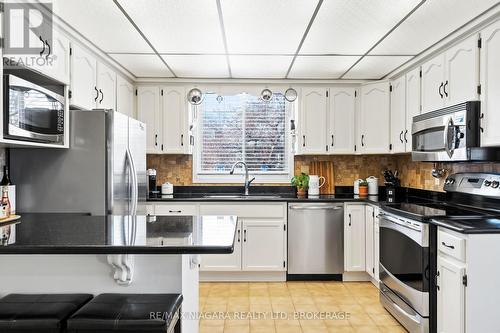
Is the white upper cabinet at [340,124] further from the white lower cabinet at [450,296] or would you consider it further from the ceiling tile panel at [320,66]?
the white lower cabinet at [450,296]

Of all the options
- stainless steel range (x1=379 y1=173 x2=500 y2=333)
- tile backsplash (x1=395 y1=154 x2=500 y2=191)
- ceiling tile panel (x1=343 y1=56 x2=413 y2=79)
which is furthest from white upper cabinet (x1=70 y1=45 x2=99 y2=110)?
tile backsplash (x1=395 y1=154 x2=500 y2=191)

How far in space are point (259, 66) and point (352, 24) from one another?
128 centimetres

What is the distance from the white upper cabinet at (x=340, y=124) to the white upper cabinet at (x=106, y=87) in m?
2.33

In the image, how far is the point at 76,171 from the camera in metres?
2.75

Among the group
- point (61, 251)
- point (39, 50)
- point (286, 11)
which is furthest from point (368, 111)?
point (61, 251)

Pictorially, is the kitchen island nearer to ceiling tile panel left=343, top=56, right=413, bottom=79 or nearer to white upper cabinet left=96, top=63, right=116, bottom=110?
white upper cabinet left=96, top=63, right=116, bottom=110

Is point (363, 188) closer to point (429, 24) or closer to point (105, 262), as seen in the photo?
point (429, 24)

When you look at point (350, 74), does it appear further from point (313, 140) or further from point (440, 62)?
Result: point (440, 62)

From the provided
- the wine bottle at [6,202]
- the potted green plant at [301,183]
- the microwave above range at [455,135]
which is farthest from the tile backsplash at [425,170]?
the wine bottle at [6,202]

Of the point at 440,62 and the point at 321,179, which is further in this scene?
the point at 321,179

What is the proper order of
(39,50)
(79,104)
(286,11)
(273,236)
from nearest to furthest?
1. (39,50)
2. (286,11)
3. (79,104)
4. (273,236)

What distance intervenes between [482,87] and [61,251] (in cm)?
262

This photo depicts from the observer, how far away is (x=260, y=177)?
4594 mm

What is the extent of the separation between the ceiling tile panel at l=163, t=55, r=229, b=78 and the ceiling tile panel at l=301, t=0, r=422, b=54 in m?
0.86
